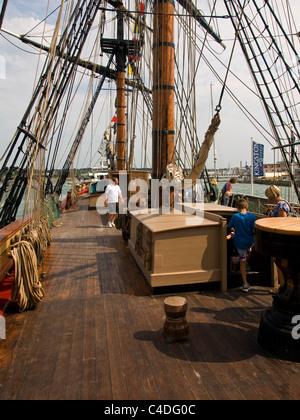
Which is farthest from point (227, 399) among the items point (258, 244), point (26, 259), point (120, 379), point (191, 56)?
point (191, 56)

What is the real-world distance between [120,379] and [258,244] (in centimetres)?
165

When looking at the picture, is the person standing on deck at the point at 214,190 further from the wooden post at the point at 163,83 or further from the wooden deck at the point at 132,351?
the wooden deck at the point at 132,351

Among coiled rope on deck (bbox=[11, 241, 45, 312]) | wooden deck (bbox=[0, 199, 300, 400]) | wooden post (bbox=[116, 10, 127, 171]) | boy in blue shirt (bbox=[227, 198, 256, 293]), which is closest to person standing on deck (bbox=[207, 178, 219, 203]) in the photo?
boy in blue shirt (bbox=[227, 198, 256, 293])

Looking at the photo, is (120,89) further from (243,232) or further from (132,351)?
(132,351)

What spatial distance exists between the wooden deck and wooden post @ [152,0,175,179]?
2.55m

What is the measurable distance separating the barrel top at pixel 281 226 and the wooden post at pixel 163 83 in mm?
3134

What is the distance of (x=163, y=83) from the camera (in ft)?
18.3

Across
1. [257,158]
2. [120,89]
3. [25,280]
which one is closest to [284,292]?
→ [25,280]

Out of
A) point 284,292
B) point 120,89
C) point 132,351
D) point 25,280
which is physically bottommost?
point 132,351

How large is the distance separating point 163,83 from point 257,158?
11690 mm

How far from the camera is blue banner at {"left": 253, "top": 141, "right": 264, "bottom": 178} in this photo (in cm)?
1585
